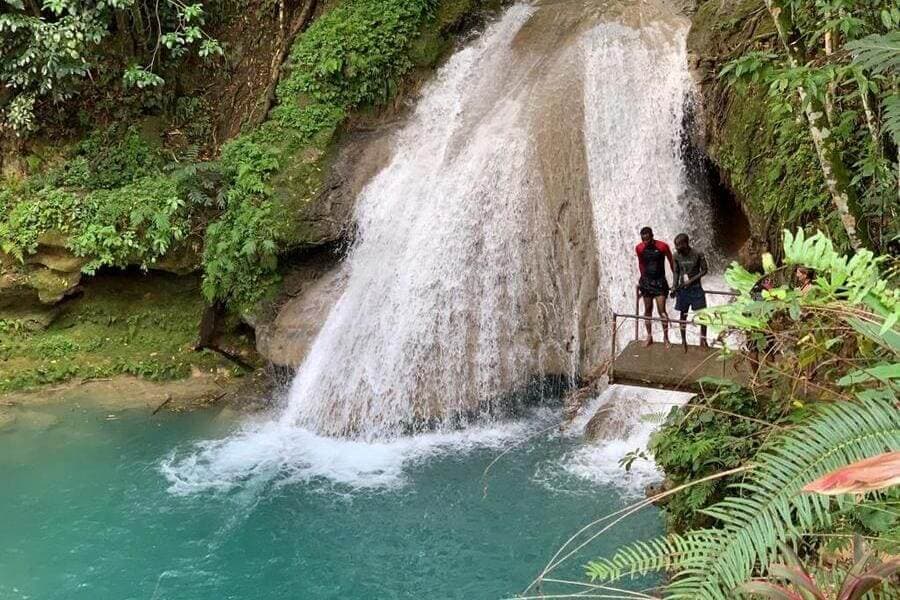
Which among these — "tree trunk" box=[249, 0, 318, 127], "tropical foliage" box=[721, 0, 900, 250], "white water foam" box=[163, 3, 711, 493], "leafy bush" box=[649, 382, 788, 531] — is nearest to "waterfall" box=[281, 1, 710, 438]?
"white water foam" box=[163, 3, 711, 493]

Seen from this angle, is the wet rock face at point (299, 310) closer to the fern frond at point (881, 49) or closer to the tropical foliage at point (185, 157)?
the tropical foliage at point (185, 157)

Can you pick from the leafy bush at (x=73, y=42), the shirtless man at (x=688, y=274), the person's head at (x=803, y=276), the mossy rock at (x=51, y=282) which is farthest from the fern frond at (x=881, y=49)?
the mossy rock at (x=51, y=282)

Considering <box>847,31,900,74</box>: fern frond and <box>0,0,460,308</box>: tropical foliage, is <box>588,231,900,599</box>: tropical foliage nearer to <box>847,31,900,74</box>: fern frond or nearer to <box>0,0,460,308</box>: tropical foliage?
<box>847,31,900,74</box>: fern frond

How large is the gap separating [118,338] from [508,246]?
592cm

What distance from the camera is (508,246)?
9680 millimetres

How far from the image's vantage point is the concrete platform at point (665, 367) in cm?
637

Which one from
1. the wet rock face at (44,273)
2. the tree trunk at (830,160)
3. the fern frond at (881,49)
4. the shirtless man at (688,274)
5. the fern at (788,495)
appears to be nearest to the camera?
the fern at (788,495)

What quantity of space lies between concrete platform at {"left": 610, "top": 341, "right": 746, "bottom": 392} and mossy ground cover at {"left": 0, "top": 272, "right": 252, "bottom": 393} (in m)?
6.22

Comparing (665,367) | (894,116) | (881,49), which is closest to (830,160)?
(894,116)

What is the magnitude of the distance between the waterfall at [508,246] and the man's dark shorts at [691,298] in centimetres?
194

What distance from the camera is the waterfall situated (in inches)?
369

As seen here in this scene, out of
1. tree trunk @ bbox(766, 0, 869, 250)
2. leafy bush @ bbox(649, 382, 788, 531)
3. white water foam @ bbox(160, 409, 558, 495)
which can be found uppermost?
tree trunk @ bbox(766, 0, 869, 250)

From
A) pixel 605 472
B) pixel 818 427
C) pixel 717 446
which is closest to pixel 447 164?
pixel 605 472

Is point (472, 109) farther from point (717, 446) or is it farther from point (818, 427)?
point (818, 427)
